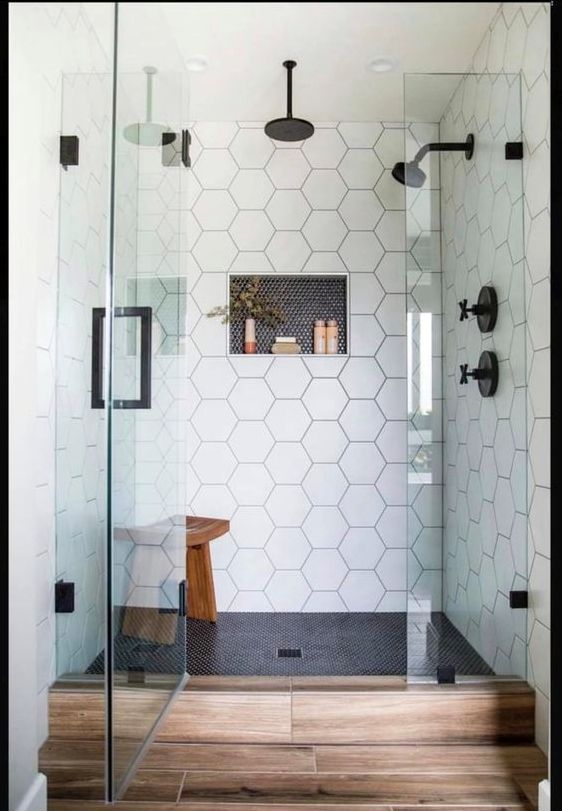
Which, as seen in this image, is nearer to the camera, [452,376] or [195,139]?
[452,376]

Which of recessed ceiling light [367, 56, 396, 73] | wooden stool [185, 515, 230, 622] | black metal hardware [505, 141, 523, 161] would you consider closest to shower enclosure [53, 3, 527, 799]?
black metal hardware [505, 141, 523, 161]

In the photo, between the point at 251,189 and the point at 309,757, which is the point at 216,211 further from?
the point at 309,757

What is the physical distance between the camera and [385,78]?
2.68 m

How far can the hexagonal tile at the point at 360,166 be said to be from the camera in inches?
122

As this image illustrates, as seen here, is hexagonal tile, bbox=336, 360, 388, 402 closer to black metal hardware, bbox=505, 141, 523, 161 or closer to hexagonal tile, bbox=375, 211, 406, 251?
hexagonal tile, bbox=375, 211, 406, 251

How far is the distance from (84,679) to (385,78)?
2.60 meters

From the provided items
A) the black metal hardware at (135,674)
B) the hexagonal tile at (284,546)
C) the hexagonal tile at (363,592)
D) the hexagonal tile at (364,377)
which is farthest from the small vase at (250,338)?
the black metal hardware at (135,674)

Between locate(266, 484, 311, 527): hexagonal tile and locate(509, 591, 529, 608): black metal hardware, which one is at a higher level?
locate(266, 484, 311, 527): hexagonal tile

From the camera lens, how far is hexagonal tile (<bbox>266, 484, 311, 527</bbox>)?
10.1ft

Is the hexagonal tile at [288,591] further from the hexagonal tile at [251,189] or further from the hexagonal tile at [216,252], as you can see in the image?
the hexagonal tile at [251,189]

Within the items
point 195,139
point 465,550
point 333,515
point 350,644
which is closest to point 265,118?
point 195,139

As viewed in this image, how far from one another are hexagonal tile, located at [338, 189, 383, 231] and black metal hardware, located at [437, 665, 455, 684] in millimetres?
2048

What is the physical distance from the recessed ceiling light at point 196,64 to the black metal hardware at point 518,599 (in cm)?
237

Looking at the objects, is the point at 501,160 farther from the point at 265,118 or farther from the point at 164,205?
the point at 265,118
